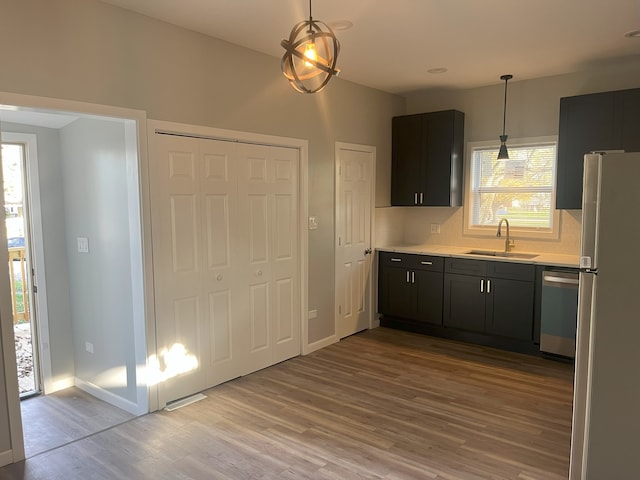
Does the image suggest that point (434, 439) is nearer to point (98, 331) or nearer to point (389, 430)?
point (389, 430)

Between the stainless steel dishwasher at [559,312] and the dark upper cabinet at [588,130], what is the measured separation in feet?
2.42

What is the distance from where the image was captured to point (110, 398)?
3.66m

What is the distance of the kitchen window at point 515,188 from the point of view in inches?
190

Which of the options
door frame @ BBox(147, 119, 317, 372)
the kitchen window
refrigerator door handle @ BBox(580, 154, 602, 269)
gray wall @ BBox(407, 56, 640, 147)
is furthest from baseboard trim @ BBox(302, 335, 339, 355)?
refrigerator door handle @ BBox(580, 154, 602, 269)

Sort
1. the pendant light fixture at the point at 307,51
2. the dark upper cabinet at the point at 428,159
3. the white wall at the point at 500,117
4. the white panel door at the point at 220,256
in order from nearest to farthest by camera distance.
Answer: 1. the pendant light fixture at the point at 307,51
2. the white panel door at the point at 220,256
3. the white wall at the point at 500,117
4. the dark upper cabinet at the point at 428,159

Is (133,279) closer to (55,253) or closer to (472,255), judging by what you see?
(55,253)

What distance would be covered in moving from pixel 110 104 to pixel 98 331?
1.85 m

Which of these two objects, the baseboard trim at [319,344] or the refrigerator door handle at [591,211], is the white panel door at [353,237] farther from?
the refrigerator door handle at [591,211]

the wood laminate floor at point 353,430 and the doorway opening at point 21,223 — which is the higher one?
the doorway opening at point 21,223

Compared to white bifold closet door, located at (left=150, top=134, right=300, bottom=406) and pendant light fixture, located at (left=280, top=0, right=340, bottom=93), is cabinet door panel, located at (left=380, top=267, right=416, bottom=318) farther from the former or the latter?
pendant light fixture, located at (left=280, top=0, right=340, bottom=93)

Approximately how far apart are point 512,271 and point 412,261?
1.07 m

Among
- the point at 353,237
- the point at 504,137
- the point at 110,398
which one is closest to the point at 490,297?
the point at 353,237

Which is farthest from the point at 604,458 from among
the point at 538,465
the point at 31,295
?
the point at 31,295

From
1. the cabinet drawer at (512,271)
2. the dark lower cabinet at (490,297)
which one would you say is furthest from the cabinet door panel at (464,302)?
the cabinet drawer at (512,271)
